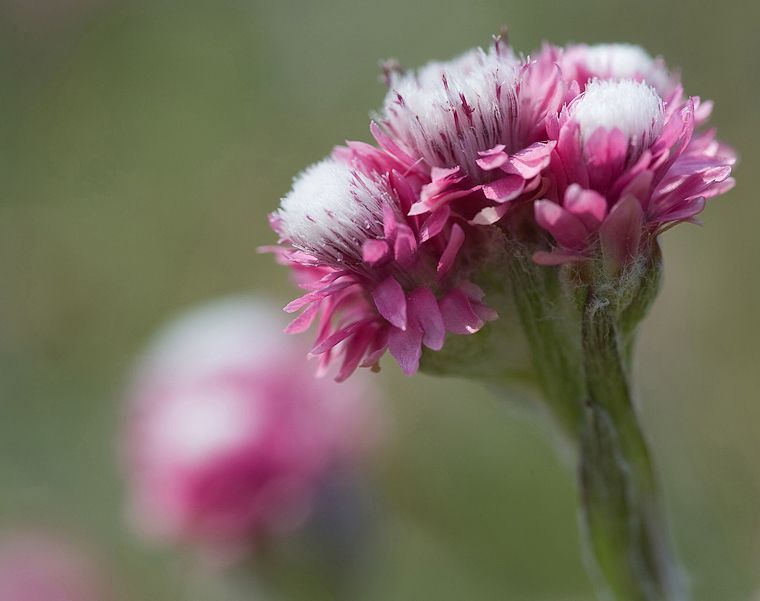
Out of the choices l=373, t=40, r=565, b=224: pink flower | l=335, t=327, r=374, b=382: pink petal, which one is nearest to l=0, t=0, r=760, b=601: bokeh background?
l=335, t=327, r=374, b=382: pink petal

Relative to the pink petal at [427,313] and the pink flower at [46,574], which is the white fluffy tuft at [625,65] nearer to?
the pink petal at [427,313]

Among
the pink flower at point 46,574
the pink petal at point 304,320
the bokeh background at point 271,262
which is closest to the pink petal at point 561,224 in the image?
the pink petal at point 304,320

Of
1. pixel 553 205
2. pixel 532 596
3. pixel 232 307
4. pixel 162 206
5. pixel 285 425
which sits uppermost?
pixel 162 206

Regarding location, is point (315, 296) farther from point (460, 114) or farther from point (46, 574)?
point (46, 574)

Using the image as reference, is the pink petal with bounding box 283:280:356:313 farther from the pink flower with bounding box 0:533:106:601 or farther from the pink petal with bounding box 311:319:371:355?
the pink flower with bounding box 0:533:106:601

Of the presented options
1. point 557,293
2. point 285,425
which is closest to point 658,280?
point 557,293

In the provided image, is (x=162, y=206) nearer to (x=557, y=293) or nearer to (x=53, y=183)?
(x=53, y=183)
